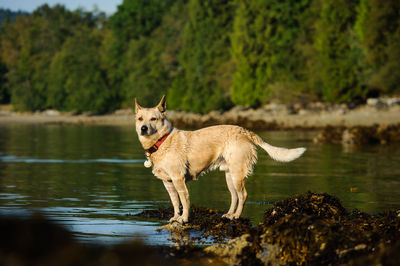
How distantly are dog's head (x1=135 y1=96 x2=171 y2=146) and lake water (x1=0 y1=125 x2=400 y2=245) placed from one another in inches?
52.8

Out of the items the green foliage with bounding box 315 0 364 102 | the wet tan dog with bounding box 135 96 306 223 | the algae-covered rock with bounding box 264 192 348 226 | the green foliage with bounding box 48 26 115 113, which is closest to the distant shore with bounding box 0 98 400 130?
the green foliage with bounding box 315 0 364 102

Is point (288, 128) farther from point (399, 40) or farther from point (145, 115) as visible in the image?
point (145, 115)

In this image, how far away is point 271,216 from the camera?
898 cm

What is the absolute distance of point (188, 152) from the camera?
9570 mm

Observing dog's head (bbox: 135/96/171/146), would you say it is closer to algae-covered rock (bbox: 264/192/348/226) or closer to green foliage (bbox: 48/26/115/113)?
algae-covered rock (bbox: 264/192/348/226)

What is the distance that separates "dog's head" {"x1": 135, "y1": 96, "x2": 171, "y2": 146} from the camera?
9.34 meters

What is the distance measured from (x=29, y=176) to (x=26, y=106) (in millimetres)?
83612

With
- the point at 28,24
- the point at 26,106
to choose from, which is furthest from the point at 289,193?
the point at 28,24

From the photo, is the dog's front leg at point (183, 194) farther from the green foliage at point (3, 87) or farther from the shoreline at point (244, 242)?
the green foliage at point (3, 87)

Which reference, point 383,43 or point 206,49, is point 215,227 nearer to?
point 383,43

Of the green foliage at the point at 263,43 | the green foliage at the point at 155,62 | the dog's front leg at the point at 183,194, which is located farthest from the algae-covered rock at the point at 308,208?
the green foliage at the point at 155,62

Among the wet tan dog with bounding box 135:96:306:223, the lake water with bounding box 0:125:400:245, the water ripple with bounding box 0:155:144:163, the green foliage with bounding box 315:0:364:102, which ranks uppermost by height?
the green foliage with bounding box 315:0:364:102

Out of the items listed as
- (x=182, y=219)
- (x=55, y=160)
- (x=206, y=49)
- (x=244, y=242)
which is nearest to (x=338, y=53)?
(x=206, y=49)

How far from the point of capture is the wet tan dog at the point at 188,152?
9414mm
